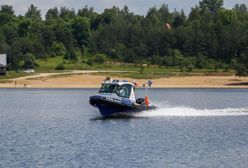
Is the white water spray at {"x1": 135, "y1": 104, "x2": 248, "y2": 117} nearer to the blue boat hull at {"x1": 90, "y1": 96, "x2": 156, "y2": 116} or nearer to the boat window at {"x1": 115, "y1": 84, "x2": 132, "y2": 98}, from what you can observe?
the blue boat hull at {"x1": 90, "y1": 96, "x2": 156, "y2": 116}

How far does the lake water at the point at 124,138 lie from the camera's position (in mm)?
46500

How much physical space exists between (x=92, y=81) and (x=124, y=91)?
80.8 m

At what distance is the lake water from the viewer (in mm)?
46500

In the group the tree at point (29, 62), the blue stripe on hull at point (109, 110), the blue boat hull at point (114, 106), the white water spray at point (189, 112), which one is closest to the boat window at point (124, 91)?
the blue boat hull at point (114, 106)

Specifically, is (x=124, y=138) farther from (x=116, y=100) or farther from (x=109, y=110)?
(x=109, y=110)

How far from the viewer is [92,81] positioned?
15338 centimetres

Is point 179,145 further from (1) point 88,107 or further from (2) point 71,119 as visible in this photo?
(1) point 88,107

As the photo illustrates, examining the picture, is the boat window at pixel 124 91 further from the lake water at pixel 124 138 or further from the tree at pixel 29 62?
the tree at pixel 29 62

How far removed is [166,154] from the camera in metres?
49.3

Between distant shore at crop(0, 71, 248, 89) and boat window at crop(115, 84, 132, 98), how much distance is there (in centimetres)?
7324

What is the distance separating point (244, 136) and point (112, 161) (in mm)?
16027

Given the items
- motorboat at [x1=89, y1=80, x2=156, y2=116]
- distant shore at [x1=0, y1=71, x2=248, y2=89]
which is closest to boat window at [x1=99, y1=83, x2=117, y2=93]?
motorboat at [x1=89, y1=80, x2=156, y2=116]

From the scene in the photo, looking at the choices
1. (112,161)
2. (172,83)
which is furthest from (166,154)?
(172,83)

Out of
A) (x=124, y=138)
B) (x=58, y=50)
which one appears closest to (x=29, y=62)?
(x=58, y=50)
